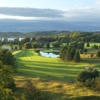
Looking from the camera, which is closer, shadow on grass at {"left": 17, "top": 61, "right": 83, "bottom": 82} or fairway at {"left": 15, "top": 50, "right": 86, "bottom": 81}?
shadow on grass at {"left": 17, "top": 61, "right": 83, "bottom": 82}

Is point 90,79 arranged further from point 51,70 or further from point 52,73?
point 51,70

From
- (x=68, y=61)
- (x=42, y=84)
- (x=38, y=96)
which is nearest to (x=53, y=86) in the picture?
(x=42, y=84)

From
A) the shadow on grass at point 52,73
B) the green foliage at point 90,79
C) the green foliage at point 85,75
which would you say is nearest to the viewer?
the green foliage at point 90,79

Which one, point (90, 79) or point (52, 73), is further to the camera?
point (52, 73)

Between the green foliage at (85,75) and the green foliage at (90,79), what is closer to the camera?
the green foliage at (90,79)

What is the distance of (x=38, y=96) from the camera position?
1013 inches

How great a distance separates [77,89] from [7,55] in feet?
70.3

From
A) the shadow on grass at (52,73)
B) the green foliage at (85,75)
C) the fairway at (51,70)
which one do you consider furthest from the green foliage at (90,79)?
the fairway at (51,70)

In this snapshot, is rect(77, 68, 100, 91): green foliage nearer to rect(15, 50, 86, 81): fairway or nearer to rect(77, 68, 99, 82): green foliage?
rect(77, 68, 99, 82): green foliage

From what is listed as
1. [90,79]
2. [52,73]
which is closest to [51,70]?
[52,73]

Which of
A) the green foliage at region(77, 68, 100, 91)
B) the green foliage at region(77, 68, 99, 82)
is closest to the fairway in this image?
the green foliage at region(77, 68, 99, 82)

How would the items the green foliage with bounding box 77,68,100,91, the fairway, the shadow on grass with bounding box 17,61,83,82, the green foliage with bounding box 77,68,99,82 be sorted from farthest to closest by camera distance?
the fairway → the shadow on grass with bounding box 17,61,83,82 → the green foliage with bounding box 77,68,99,82 → the green foliage with bounding box 77,68,100,91

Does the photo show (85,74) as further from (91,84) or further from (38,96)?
(38,96)

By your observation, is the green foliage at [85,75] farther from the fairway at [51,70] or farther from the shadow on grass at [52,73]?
the fairway at [51,70]
